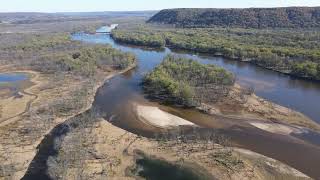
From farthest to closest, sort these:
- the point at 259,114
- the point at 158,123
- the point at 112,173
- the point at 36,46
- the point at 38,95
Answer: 1. the point at 36,46
2. the point at 38,95
3. the point at 259,114
4. the point at 158,123
5. the point at 112,173

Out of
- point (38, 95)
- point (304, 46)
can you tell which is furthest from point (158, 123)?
point (304, 46)

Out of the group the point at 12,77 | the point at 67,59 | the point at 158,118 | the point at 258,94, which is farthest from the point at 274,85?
the point at 12,77

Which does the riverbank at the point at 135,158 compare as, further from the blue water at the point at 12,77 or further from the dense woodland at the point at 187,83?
the blue water at the point at 12,77

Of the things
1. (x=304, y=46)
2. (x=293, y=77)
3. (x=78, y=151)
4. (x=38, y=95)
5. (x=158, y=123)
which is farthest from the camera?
(x=304, y=46)

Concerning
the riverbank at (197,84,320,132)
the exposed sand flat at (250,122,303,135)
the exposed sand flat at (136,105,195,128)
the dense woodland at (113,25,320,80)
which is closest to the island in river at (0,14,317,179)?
the exposed sand flat at (136,105,195,128)

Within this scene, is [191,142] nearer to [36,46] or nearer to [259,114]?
[259,114]

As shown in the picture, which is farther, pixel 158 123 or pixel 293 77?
pixel 293 77

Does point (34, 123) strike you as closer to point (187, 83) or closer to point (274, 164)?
point (187, 83)

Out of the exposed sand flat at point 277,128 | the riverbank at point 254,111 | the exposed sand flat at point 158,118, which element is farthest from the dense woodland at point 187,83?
the exposed sand flat at point 277,128
